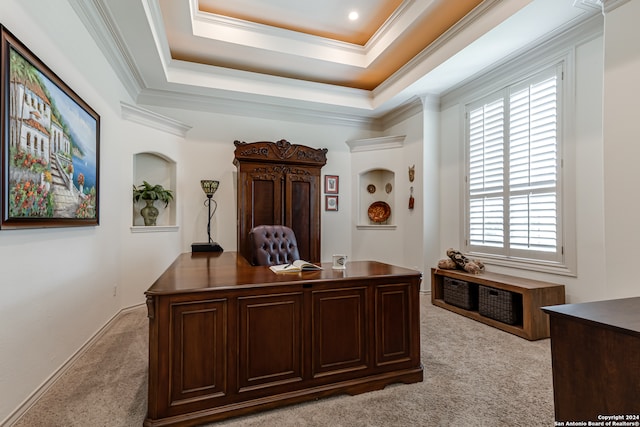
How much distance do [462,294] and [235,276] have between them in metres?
2.93

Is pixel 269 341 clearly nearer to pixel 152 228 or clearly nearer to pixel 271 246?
pixel 271 246

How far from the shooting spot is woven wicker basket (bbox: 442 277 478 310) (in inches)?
145

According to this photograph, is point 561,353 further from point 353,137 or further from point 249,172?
point 353,137

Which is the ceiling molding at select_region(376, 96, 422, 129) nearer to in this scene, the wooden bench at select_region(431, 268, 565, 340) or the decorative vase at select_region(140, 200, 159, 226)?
the wooden bench at select_region(431, 268, 565, 340)

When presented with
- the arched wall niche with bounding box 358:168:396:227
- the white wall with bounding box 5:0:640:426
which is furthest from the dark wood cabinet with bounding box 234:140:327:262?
the arched wall niche with bounding box 358:168:396:227

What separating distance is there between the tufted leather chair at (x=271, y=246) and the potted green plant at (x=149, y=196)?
165 cm

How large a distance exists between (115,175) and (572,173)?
473cm

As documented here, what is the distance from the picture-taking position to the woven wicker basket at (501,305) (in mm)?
3148

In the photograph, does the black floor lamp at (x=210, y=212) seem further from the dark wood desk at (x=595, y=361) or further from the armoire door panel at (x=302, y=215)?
the dark wood desk at (x=595, y=361)

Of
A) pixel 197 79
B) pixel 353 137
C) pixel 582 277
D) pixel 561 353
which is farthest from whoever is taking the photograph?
pixel 353 137

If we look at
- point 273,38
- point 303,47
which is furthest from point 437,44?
point 273,38

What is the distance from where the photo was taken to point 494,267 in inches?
152

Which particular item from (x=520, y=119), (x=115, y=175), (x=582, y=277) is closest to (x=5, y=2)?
(x=115, y=175)

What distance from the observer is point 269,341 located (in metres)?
1.84
